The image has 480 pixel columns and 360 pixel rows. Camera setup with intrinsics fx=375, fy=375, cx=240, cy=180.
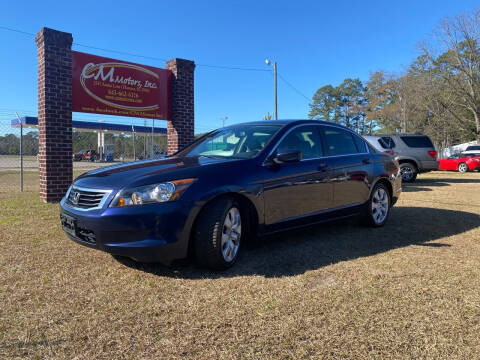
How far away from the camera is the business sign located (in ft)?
27.0

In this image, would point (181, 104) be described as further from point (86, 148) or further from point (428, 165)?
point (86, 148)

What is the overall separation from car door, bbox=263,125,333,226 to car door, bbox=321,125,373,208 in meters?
0.17

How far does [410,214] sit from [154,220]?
17.1 ft

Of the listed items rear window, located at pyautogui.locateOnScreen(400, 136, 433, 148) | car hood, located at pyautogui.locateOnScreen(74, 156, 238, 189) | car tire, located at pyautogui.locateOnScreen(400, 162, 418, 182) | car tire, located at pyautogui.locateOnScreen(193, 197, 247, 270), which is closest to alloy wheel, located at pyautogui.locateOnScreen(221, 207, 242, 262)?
car tire, located at pyautogui.locateOnScreen(193, 197, 247, 270)

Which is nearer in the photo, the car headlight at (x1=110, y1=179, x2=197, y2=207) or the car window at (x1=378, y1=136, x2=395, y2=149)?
the car headlight at (x1=110, y1=179, x2=197, y2=207)

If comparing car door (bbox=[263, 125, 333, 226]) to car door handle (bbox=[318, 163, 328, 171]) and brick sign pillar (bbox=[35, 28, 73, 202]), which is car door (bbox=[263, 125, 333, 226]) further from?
brick sign pillar (bbox=[35, 28, 73, 202])

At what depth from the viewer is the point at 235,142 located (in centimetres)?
432

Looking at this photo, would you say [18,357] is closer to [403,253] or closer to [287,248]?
[287,248]

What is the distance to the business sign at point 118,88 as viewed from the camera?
8227 mm

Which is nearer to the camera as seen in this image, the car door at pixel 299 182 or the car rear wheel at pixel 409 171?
the car door at pixel 299 182

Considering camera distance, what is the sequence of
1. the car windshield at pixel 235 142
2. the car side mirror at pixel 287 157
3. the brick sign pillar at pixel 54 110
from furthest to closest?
the brick sign pillar at pixel 54 110 < the car windshield at pixel 235 142 < the car side mirror at pixel 287 157

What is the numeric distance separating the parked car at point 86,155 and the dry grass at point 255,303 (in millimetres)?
42286

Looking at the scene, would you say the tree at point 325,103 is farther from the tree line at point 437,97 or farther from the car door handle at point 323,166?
the car door handle at point 323,166

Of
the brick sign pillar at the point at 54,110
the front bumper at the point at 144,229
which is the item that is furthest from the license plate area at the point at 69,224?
the brick sign pillar at the point at 54,110
